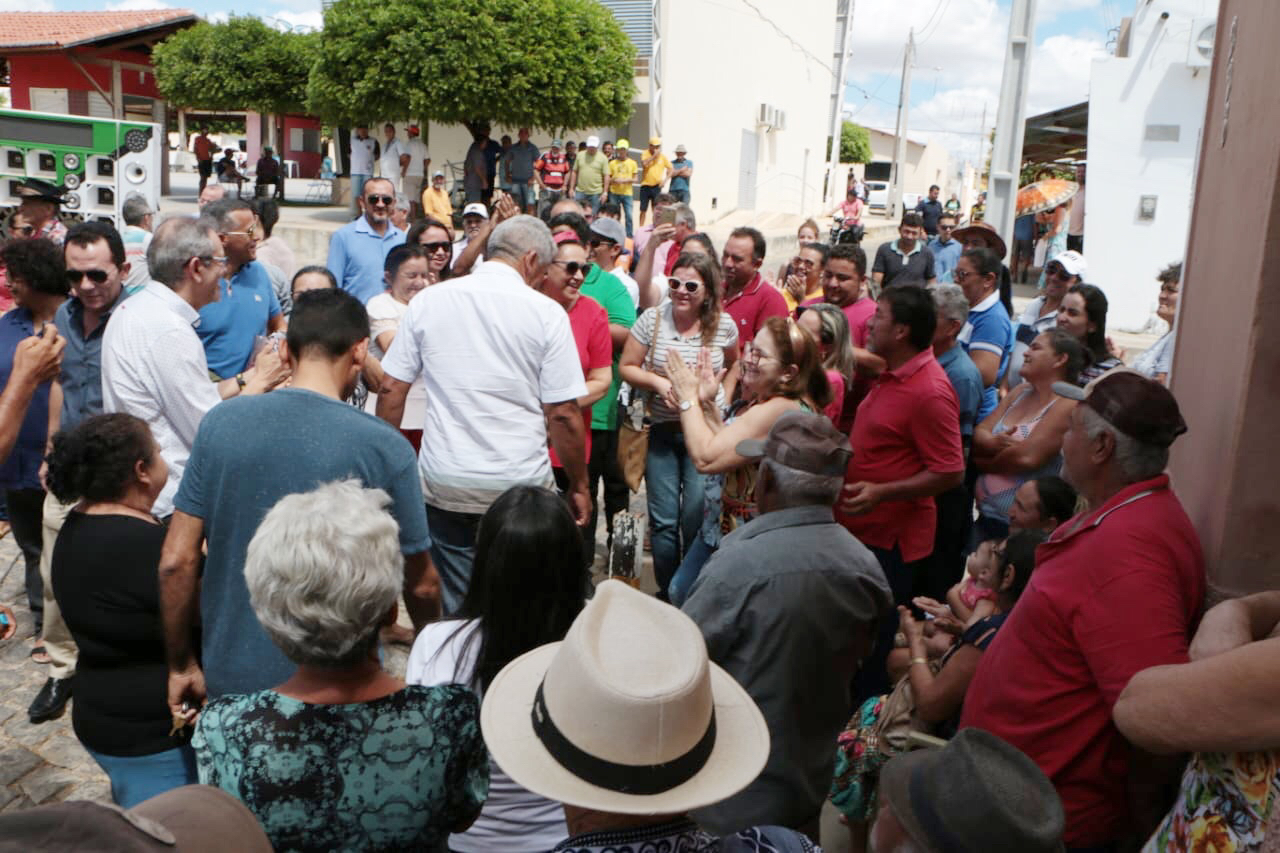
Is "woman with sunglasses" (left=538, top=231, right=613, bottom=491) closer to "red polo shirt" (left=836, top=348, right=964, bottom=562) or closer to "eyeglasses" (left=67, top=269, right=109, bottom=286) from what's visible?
"red polo shirt" (left=836, top=348, right=964, bottom=562)

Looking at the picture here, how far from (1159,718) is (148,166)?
34.3 feet

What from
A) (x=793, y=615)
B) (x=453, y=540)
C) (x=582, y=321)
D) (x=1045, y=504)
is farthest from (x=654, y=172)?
(x=793, y=615)

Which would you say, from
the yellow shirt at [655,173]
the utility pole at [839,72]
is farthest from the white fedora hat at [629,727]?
the utility pole at [839,72]

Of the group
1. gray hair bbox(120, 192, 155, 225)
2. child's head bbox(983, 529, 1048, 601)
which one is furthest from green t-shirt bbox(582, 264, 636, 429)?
gray hair bbox(120, 192, 155, 225)

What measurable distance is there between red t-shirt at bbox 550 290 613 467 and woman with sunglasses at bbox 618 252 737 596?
0.62 ft

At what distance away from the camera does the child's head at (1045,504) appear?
12.3ft

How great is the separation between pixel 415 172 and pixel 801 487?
58.4 feet

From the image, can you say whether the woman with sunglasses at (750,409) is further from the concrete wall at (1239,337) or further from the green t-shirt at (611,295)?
the green t-shirt at (611,295)

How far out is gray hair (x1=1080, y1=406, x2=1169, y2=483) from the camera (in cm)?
247

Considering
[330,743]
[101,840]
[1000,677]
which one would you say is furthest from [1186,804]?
[101,840]

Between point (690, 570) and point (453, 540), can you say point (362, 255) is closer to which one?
point (453, 540)

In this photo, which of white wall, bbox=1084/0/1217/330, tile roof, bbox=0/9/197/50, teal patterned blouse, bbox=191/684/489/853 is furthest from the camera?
tile roof, bbox=0/9/197/50

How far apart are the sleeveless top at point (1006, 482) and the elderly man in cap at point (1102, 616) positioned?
1900mm

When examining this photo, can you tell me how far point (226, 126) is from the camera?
178 feet
